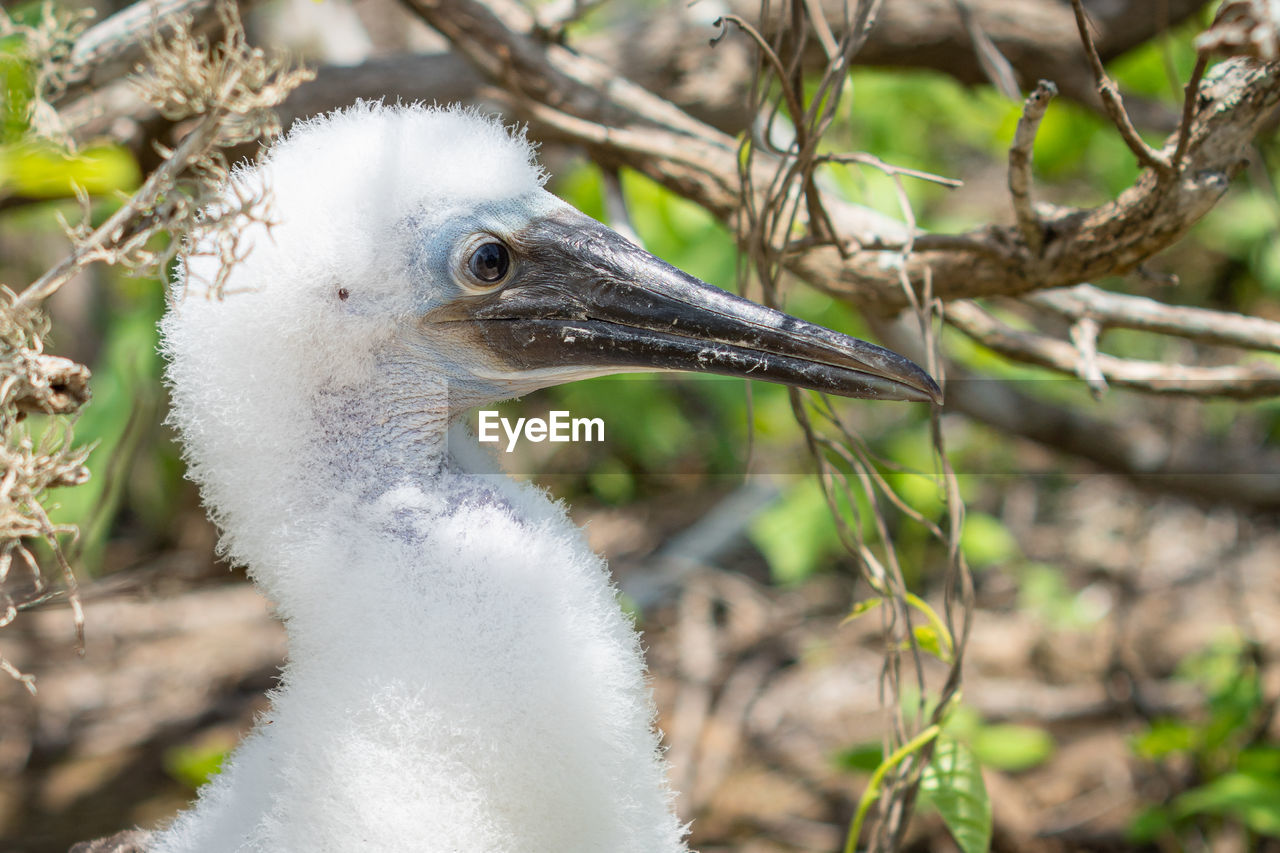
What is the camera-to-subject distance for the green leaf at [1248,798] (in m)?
2.50

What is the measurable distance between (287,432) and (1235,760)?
263 centimetres

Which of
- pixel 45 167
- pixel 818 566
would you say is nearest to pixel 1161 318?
pixel 45 167

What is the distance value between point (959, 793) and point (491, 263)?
110 cm

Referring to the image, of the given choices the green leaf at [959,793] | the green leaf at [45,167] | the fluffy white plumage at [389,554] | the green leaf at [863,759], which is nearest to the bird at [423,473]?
the fluffy white plumage at [389,554]

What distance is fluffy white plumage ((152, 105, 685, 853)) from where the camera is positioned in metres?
1.27

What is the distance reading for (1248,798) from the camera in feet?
8.27

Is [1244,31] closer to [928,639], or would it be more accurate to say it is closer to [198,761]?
[928,639]

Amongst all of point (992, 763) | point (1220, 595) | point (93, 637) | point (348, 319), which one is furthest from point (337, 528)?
point (1220, 595)

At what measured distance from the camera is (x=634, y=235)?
2.29 m

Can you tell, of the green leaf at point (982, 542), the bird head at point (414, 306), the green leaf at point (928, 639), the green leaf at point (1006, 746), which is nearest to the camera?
the bird head at point (414, 306)

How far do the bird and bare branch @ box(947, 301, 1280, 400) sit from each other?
75 cm

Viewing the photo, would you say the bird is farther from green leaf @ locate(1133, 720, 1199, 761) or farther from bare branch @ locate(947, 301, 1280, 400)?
green leaf @ locate(1133, 720, 1199, 761)

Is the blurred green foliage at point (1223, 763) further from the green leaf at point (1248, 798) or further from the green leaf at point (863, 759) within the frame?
the green leaf at point (863, 759)

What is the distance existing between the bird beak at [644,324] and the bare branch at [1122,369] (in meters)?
0.74
